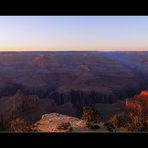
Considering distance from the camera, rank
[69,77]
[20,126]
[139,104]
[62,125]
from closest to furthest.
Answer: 1. [62,125]
2. [20,126]
3. [139,104]
4. [69,77]

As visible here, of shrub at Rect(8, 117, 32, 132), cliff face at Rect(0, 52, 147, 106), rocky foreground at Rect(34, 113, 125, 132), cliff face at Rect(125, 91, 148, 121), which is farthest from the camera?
cliff face at Rect(0, 52, 147, 106)

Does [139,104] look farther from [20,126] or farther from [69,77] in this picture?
Answer: [69,77]

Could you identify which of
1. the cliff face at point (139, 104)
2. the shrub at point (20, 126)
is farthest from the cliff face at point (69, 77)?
the shrub at point (20, 126)

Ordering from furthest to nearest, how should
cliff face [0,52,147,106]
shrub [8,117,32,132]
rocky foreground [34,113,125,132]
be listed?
cliff face [0,52,147,106] < shrub [8,117,32,132] < rocky foreground [34,113,125,132]

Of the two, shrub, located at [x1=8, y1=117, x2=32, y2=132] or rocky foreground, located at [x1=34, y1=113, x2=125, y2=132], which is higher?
rocky foreground, located at [x1=34, y1=113, x2=125, y2=132]

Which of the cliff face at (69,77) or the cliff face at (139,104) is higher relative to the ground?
the cliff face at (69,77)

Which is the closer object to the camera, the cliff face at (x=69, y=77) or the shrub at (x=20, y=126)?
the shrub at (x=20, y=126)

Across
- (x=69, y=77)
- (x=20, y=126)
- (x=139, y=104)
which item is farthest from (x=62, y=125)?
(x=69, y=77)

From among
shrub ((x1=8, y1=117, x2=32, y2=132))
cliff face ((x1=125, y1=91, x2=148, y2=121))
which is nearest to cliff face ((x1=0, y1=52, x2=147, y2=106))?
cliff face ((x1=125, y1=91, x2=148, y2=121))

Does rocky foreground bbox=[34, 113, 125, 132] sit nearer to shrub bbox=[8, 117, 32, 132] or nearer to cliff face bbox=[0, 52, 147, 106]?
shrub bbox=[8, 117, 32, 132]

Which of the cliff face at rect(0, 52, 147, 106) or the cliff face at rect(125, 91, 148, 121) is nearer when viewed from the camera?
the cliff face at rect(125, 91, 148, 121)

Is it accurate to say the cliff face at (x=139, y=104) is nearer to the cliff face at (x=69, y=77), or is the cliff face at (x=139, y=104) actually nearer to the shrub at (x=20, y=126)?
the cliff face at (x=69, y=77)
